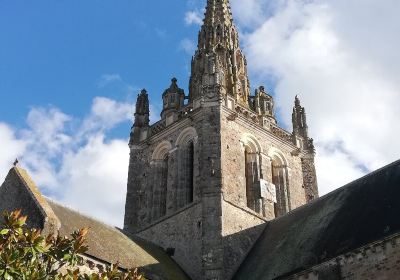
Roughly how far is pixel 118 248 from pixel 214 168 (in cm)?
499

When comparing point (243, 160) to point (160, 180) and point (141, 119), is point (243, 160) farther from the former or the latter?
point (141, 119)

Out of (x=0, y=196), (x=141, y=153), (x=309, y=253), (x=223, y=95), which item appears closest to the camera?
(x=309, y=253)

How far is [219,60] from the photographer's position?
25641 millimetres

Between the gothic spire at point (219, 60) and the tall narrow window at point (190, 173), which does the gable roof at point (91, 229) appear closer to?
the tall narrow window at point (190, 173)

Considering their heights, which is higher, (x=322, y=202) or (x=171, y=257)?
(x=322, y=202)

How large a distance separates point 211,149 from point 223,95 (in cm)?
266

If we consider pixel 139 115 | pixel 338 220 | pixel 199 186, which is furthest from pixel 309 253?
pixel 139 115

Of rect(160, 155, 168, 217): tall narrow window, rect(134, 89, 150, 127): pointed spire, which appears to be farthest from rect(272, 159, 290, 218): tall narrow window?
rect(134, 89, 150, 127): pointed spire

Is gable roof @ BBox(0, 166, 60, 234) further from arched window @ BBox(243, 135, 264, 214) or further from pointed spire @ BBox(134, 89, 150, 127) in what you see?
A: pointed spire @ BBox(134, 89, 150, 127)

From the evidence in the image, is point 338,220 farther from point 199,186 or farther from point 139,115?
point 139,115

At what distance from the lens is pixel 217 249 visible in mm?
19781

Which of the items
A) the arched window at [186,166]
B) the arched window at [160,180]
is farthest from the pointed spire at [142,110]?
the arched window at [186,166]

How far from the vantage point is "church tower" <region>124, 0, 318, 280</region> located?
20.7 m

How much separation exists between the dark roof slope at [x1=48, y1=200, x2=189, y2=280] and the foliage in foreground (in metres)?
6.55
